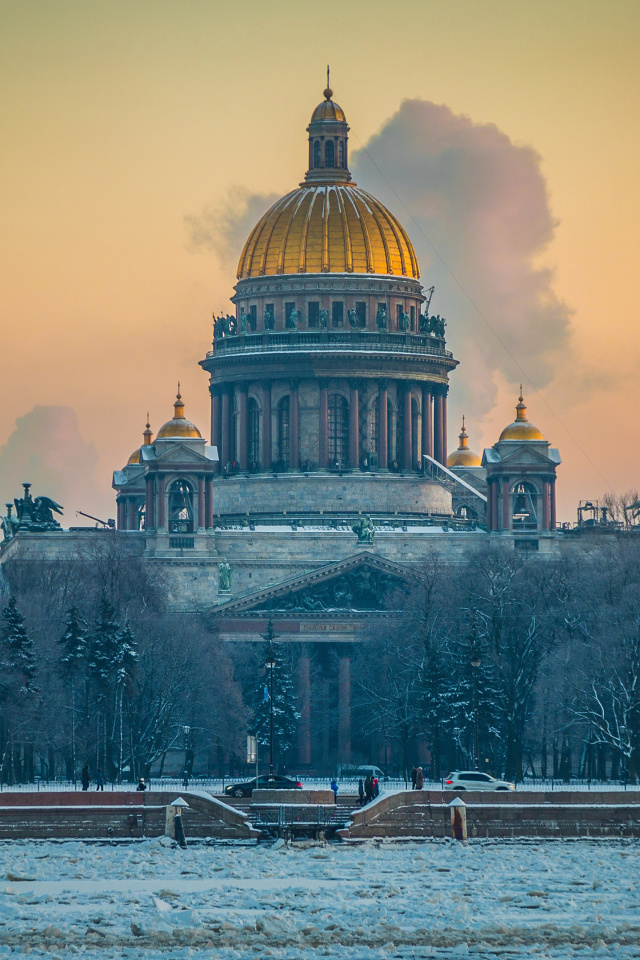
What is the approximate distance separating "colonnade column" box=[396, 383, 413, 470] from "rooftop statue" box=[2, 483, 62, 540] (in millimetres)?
23773

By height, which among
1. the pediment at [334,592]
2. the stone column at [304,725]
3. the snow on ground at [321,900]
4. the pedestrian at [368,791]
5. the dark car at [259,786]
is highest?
the pediment at [334,592]

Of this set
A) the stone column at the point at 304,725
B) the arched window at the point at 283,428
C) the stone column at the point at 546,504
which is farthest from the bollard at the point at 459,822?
the arched window at the point at 283,428

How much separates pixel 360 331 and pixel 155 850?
94.2m

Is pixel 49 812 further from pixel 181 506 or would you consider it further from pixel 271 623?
pixel 181 506

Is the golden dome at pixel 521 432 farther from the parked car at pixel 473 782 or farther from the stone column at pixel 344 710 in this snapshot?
the parked car at pixel 473 782

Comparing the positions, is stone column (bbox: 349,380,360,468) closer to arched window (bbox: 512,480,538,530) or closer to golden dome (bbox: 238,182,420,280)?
golden dome (bbox: 238,182,420,280)

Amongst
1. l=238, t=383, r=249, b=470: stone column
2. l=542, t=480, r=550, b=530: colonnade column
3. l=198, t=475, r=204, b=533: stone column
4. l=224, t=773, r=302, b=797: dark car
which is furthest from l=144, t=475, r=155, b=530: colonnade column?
l=224, t=773, r=302, b=797: dark car

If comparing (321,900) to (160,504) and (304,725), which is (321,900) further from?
(160,504)

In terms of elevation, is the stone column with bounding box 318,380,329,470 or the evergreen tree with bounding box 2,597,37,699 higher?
the stone column with bounding box 318,380,329,470

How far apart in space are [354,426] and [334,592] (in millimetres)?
20970

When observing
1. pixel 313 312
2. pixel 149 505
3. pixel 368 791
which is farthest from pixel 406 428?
pixel 368 791

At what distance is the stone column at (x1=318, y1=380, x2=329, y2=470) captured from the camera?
645ft

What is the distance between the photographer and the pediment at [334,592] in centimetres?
17612

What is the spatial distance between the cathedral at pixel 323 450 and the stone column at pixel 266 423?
13cm
